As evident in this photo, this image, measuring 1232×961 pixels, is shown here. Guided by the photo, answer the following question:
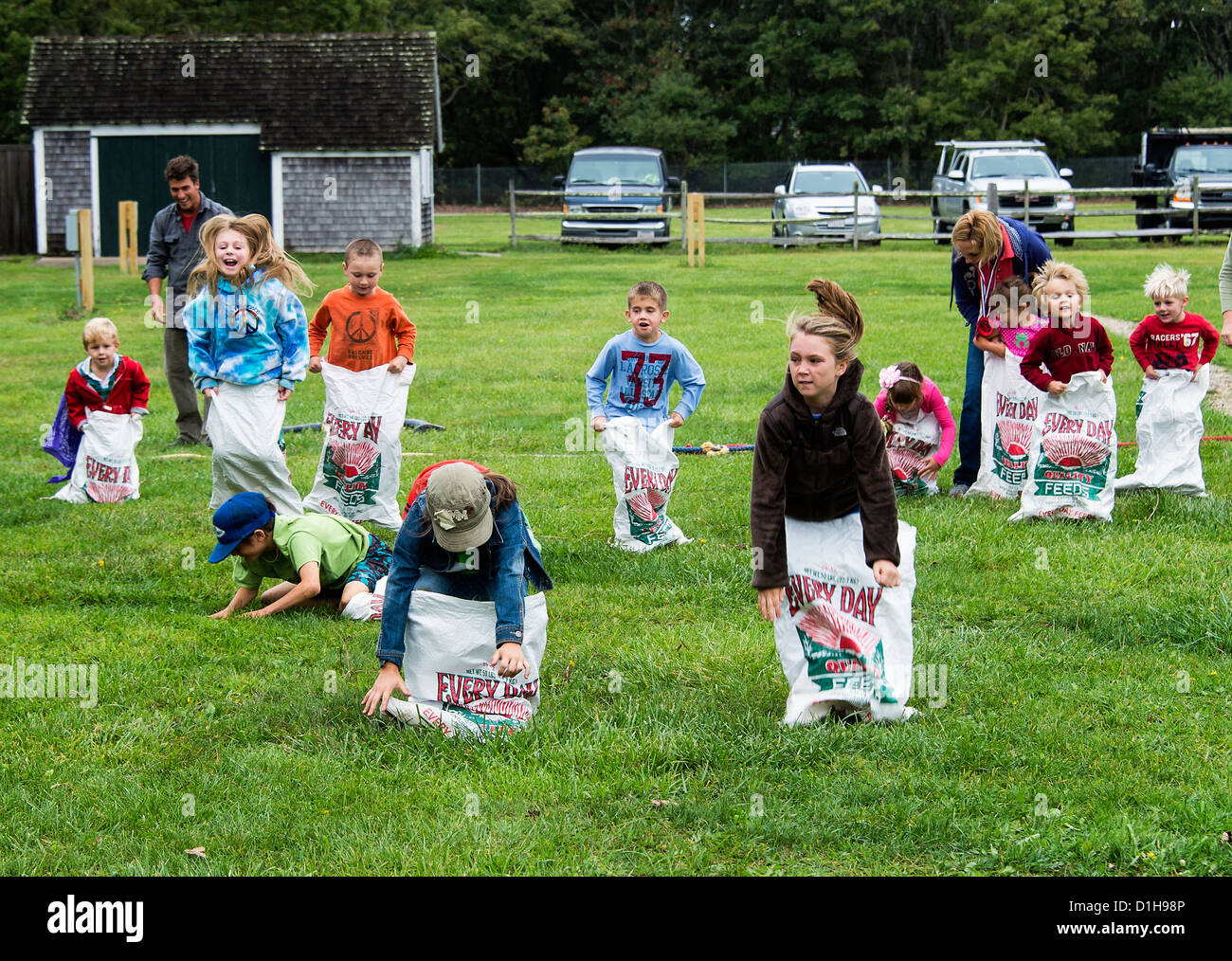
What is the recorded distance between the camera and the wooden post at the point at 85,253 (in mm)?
20094

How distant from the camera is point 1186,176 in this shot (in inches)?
1164

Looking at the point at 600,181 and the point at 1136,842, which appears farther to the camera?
the point at 600,181

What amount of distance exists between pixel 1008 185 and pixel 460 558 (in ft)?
86.9

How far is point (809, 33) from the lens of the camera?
2143 inches

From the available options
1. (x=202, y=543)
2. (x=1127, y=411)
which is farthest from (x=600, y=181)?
(x=202, y=543)

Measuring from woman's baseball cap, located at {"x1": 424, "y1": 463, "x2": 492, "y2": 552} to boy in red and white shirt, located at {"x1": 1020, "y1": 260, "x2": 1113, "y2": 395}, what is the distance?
167 inches

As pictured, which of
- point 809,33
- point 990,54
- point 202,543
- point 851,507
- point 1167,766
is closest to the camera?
point 1167,766

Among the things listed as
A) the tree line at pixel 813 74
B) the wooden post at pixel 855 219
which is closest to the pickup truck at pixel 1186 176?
the wooden post at pixel 855 219

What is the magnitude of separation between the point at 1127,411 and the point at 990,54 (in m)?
44.0

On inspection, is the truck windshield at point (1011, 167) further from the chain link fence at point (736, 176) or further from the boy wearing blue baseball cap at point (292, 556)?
the boy wearing blue baseball cap at point (292, 556)

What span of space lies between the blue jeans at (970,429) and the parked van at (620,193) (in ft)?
69.0
